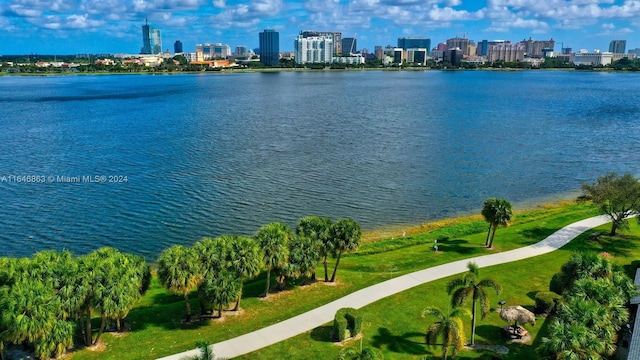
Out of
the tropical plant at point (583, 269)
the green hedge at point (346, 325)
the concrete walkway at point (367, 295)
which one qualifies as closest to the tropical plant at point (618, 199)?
the concrete walkway at point (367, 295)

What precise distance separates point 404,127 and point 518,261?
71.4m

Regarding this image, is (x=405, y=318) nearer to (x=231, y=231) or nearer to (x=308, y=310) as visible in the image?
(x=308, y=310)

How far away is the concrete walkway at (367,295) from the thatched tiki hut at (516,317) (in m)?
7.66

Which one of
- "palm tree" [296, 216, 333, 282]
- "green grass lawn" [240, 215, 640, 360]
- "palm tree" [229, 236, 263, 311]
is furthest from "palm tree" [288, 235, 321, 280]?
"green grass lawn" [240, 215, 640, 360]

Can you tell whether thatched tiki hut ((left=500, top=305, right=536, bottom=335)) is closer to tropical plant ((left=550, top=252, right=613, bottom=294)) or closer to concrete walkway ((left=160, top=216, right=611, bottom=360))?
tropical plant ((left=550, top=252, right=613, bottom=294))

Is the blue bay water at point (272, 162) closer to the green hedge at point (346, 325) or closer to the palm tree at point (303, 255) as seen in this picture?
the palm tree at point (303, 255)

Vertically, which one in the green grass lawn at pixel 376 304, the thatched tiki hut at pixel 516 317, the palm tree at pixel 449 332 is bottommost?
the green grass lawn at pixel 376 304

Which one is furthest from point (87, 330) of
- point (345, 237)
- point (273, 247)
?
point (345, 237)

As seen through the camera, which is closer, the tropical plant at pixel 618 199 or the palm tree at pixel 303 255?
the palm tree at pixel 303 255

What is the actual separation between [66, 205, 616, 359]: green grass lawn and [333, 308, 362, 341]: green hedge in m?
0.80

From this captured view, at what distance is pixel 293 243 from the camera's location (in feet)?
114

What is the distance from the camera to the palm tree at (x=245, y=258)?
31.0 m

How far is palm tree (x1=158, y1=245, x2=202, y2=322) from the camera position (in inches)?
1149

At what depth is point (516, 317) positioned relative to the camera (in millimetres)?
28766
